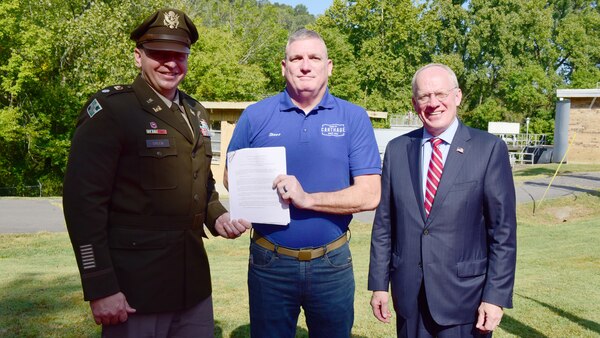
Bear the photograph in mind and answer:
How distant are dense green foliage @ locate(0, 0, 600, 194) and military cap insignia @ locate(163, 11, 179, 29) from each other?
2826 cm

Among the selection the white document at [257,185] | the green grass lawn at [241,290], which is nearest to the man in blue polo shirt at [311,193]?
the white document at [257,185]

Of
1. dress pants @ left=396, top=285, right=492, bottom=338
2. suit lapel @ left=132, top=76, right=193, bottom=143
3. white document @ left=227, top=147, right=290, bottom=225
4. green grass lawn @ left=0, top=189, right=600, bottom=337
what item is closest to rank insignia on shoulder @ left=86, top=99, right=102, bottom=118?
suit lapel @ left=132, top=76, right=193, bottom=143

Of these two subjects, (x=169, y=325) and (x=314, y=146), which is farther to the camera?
(x=314, y=146)

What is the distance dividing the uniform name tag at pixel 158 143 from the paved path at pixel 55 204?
13.1 meters

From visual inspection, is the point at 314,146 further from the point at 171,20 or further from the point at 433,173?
the point at 171,20

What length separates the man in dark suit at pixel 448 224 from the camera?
3.51 m

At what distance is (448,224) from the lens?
11.7 ft

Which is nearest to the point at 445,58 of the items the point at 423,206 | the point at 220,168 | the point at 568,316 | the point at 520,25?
the point at 520,25

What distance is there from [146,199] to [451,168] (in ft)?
5.76

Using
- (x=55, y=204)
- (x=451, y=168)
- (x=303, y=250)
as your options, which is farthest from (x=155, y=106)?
(x=55, y=204)

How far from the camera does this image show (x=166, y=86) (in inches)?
135

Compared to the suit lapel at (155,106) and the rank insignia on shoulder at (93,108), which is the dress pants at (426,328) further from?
the rank insignia on shoulder at (93,108)

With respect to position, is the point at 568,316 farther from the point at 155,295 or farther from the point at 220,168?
the point at 220,168

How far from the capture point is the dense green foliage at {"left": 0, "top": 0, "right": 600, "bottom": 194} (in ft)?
103
